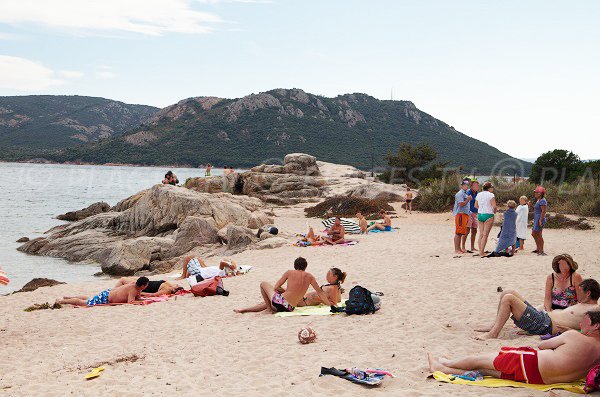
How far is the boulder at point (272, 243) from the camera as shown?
1780 centimetres

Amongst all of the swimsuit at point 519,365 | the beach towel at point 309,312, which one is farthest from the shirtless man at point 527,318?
the beach towel at point 309,312

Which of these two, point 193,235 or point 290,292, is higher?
point 290,292

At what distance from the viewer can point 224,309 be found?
9992mm

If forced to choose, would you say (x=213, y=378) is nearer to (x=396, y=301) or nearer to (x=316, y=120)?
(x=396, y=301)

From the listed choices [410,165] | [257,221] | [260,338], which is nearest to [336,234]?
[257,221]

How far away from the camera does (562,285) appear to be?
23.6ft

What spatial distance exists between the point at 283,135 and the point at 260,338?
10065 centimetres

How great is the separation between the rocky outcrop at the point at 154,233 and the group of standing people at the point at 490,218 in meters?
7.20

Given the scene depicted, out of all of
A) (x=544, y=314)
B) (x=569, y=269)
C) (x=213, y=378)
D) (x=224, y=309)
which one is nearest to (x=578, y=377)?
(x=544, y=314)

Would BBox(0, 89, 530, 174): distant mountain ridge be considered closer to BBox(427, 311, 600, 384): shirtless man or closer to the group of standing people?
the group of standing people

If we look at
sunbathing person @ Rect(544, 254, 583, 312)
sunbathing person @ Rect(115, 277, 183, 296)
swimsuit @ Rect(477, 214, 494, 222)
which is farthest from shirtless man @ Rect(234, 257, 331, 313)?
swimsuit @ Rect(477, 214, 494, 222)

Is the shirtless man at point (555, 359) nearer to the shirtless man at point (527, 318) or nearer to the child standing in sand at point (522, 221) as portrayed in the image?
the shirtless man at point (527, 318)

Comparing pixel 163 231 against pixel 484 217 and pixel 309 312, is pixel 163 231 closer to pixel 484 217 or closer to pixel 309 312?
pixel 484 217

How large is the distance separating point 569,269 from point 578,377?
2.30 meters
